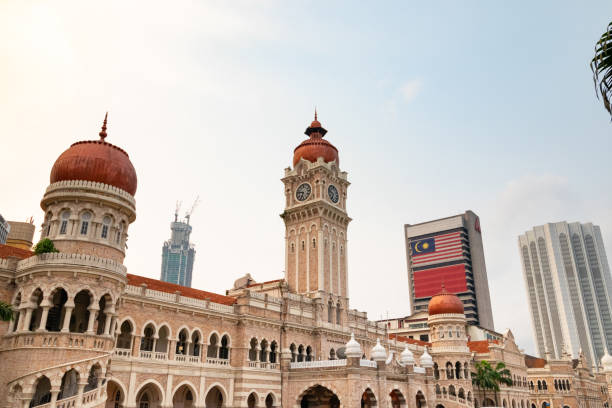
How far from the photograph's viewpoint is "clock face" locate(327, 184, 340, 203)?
153ft

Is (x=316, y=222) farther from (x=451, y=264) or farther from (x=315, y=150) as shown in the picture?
(x=451, y=264)

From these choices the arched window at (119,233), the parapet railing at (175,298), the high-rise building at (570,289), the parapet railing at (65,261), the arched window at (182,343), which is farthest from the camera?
the high-rise building at (570,289)

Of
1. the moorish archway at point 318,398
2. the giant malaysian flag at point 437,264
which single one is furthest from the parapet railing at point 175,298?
the giant malaysian flag at point 437,264

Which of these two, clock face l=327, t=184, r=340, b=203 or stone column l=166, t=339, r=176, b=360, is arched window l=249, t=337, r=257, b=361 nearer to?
stone column l=166, t=339, r=176, b=360

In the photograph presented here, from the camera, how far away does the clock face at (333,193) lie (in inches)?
1832

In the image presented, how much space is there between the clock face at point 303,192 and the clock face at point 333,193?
1.92 metres

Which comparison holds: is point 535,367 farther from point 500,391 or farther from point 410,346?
point 410,346

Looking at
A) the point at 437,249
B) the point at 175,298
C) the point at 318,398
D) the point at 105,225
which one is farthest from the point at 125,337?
the point at 437,249

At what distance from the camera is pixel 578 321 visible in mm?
158500

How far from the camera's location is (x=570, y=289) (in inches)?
6344

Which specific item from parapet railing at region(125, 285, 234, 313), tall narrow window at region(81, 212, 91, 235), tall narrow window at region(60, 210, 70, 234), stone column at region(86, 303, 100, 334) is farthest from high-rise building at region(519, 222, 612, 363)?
tall narrow window at region(60, 210, 70, 234)

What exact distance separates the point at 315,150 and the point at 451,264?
96153 mm

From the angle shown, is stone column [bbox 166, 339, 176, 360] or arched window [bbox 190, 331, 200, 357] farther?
arched window [bbox 190, 331, 200, 357]

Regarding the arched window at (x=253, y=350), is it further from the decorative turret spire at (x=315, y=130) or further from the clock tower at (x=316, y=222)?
the decorative turret spire at (x=315, y=130)
